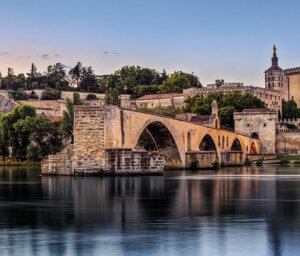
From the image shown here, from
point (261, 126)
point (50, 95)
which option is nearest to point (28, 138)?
point (261, 126)

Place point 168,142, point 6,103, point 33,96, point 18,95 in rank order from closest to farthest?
point 168,142
point 6,103
point 18,95
point 33,96

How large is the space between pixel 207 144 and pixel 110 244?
5224 centimetres

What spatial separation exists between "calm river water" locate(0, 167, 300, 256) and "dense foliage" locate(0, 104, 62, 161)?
130 feet

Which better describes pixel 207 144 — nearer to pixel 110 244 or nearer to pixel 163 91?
pixel 110 244

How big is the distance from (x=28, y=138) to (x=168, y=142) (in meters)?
22.7

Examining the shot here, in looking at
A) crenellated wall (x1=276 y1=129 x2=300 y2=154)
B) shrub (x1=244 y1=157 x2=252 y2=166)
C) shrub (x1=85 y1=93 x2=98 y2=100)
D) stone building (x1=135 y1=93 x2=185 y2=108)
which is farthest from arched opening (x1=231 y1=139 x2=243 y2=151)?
shrub (x1=85 y1=93 x2=98 y2=100)

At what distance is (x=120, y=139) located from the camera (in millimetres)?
37344

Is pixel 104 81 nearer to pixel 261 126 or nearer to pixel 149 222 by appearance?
pixel 261 126

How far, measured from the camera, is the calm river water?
11.7m

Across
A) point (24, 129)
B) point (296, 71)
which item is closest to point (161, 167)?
point (24, 129)

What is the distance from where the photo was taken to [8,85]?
139750mm

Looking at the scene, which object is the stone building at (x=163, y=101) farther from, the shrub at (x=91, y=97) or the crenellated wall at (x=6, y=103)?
the crenellated wall at (x=6, y=103)

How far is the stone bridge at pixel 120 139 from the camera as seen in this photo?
3453 centimetres

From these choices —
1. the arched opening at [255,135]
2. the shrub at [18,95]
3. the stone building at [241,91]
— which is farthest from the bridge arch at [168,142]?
the shrub at [18,95]
